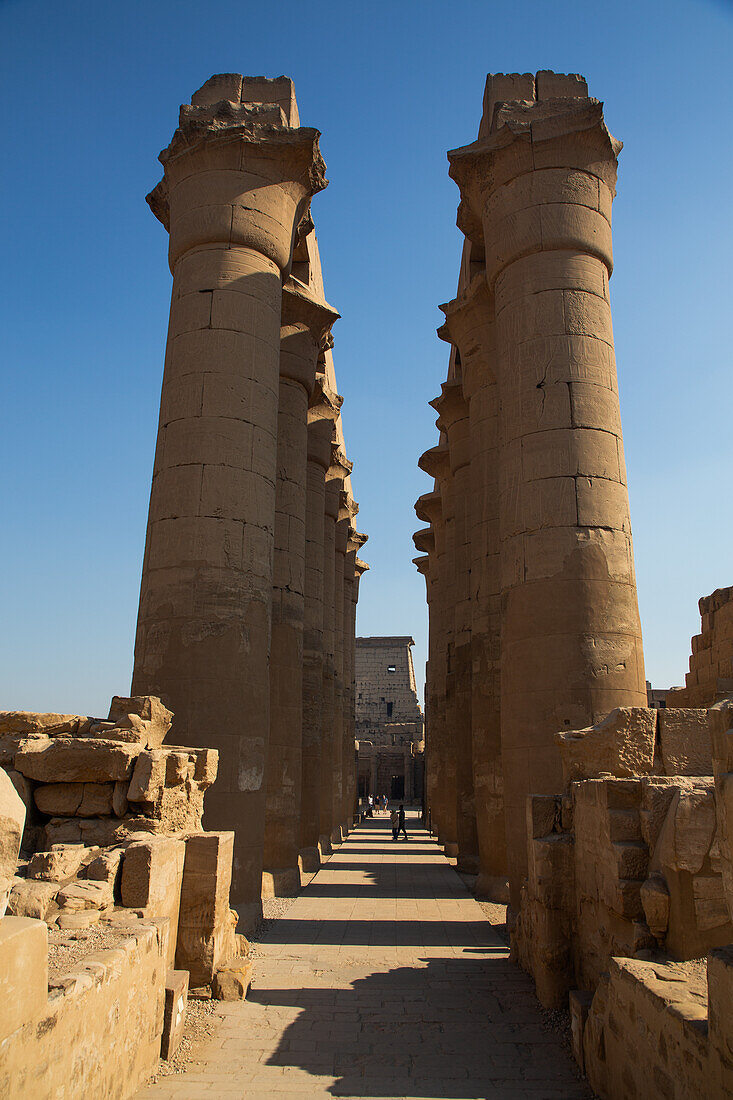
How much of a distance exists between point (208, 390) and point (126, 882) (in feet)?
20.4

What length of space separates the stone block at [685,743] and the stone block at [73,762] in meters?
4.26

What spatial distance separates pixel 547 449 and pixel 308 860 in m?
9.31

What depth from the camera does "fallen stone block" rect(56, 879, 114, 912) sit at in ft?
15.5

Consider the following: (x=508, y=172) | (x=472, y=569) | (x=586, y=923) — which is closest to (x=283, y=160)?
(x=508, y=172)

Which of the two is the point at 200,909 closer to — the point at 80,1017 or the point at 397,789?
the point at 80,1017

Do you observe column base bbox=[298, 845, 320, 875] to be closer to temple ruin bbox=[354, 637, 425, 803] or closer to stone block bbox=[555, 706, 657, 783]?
stone block bbox=[555, 706, 657, 783]

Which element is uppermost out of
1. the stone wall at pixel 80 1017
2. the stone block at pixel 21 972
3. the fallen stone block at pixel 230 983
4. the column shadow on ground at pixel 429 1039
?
the stone block at pixel 21 972

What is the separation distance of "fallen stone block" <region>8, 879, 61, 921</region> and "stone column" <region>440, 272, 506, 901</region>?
27.9 feet

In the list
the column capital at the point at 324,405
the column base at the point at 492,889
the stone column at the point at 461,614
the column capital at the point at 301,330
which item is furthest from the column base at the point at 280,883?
the column capital at the point at 324,405

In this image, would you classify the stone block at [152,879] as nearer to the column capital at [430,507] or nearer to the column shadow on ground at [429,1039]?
the column shadow on ground at [429,1039]

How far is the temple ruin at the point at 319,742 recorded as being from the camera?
14.6 ft

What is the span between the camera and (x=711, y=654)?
1266 cm

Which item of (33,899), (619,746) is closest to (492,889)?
(619,746)

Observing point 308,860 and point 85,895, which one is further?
point 308,860
